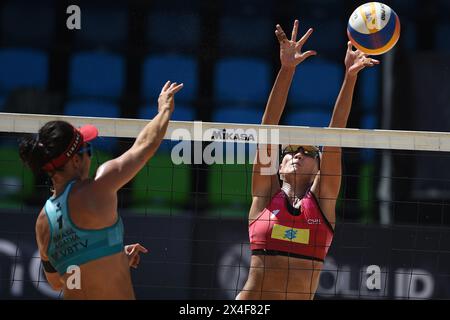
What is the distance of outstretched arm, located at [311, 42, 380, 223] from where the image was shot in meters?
5.16

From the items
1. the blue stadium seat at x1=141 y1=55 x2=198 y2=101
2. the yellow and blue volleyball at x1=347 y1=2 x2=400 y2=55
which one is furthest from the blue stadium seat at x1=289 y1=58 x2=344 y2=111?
the yellow and blue volleyball at x1=347 y1=2 x2=400 y2=55

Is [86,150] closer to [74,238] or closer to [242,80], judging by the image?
[74,238]

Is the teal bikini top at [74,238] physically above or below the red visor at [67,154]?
below

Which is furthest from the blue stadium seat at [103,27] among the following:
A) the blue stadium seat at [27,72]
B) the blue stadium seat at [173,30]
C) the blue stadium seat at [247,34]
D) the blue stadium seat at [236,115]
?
the blue stadium seat at [236,115]

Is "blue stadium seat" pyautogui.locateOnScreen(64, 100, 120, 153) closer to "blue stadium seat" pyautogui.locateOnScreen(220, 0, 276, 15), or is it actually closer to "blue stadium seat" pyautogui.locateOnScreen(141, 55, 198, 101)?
"blue stadium seat" pyautogui.locateOnScreen(141, 55, 198, 101)

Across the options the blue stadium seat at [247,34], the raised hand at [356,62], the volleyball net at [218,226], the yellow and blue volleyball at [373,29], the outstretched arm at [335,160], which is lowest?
the volleyball net at [218,226]

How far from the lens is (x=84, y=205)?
397 centimetres

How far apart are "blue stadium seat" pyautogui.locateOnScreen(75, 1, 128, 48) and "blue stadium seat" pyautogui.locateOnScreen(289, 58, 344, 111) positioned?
137 cm

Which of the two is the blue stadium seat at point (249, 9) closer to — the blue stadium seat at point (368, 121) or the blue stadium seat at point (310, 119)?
the blue stadium seat at point (310, 119)

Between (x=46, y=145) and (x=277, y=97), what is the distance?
1.59 meters

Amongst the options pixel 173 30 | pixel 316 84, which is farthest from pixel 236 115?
pixel 173 30

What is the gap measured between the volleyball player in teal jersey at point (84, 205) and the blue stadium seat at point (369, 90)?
3.86 meters

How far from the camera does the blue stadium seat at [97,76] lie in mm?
7695
